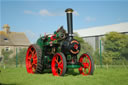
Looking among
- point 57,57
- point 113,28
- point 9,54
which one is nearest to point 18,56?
point 9,54

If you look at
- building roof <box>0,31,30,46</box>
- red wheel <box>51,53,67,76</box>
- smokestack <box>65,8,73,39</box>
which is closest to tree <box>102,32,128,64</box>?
smokestack <box>65,8,73,39</box>

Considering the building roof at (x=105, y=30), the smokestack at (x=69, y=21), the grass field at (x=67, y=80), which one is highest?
the building roof at (x=105, y=30)

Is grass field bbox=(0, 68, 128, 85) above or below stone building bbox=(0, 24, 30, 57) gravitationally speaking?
below

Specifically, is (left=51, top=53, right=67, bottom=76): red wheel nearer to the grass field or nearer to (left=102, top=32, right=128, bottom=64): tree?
the grass field

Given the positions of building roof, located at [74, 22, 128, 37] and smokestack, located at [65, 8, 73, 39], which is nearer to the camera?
smokestack, located at [65, 8, 73, 39]

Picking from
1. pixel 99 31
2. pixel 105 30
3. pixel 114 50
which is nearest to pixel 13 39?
pixel 99 31

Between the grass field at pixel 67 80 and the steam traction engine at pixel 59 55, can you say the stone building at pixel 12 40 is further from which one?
the grass field at pixel 67 80

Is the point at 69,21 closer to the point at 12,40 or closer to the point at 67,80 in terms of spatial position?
the point at 67,80

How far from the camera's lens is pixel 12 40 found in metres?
41.7

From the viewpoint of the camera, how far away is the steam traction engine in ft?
28.0

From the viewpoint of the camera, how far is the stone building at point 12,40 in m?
39.7

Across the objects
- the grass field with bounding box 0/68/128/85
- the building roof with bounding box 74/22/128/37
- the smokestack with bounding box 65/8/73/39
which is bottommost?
the grass field with bounding box 0/68/128/85

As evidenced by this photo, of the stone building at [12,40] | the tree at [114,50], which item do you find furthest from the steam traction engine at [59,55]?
the stone building at [12,40]

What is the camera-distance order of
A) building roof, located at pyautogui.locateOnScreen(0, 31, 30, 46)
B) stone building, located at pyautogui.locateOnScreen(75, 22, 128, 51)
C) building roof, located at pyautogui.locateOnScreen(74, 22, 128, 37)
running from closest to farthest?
1. building roof, located at pyautogui.locateOnScreen(74, 22, 128, 37)
2. stone building, located at pyautogui.locateOnScreen(75, 22, 128, 51)
3. building roof, located at pyautogui.locateOnScreen(0, 31, 30, 46)
